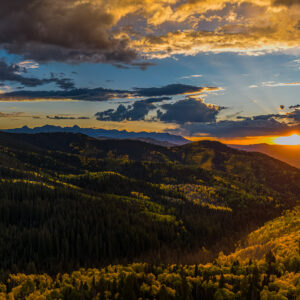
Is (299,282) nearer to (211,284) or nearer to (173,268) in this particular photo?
(211,284)

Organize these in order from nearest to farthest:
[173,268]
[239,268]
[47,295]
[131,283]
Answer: [131,283] → [47,295] → [239,268] → [173,268]

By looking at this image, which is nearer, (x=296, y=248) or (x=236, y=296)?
(x=236, y=296)

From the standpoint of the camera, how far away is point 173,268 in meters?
177

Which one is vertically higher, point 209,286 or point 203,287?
point 209,286

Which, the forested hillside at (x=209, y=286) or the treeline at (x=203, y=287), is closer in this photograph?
the treeline at (x=203, y=287)

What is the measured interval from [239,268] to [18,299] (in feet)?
372

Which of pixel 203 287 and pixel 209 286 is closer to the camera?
pixel 209 286

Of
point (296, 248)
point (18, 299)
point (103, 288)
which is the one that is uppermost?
point (296, 248)

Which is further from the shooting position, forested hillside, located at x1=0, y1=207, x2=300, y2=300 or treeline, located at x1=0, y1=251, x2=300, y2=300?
forested hillside, located at x1=0, y1=207, x2=300, y2=300

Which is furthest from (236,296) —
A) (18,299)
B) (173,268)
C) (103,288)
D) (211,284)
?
(18,299)

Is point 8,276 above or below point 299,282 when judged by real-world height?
below

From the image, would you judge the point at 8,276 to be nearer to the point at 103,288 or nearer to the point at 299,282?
the point at 103,288

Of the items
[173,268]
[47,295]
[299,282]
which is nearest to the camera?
[299,282]

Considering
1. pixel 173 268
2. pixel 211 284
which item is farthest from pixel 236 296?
pixel 173 268
